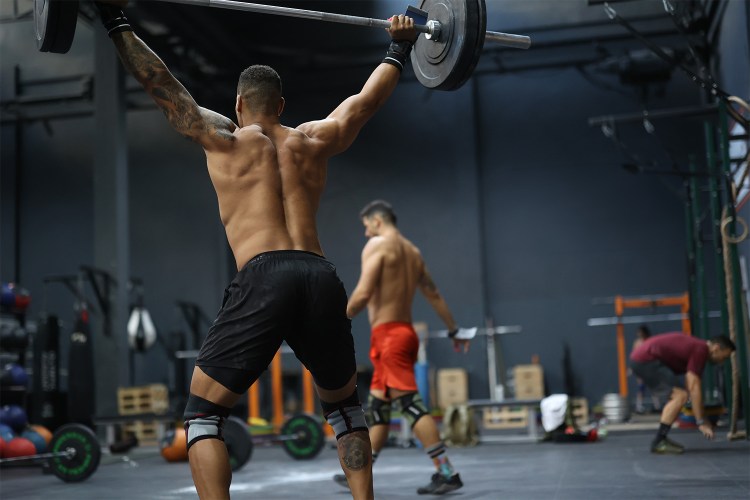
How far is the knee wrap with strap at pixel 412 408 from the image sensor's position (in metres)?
4.23

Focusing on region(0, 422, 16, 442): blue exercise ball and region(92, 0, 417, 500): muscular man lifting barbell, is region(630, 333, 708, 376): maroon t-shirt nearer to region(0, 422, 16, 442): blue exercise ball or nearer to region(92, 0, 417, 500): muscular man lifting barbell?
region(92, 0, 417, 500): muscular man lifting barbell

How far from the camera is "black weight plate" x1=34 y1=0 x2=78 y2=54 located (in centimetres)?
244

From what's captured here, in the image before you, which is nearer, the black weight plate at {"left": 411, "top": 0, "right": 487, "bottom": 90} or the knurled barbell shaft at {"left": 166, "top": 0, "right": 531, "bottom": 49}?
the knurled barbell shaft at {"left": 166, "top": 0, "right": 531, "bottom": 49}

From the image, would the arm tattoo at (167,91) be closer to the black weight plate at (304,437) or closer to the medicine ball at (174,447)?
the black weight plate at (304,437)

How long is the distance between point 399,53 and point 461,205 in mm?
8908

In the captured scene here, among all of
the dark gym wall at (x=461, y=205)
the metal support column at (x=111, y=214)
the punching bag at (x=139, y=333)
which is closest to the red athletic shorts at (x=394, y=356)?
the metal support column at (x=111, y=214)

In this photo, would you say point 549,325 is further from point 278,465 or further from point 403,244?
point 403,244

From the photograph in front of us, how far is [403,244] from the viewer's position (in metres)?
4.51

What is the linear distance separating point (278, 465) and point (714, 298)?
6.50 meters

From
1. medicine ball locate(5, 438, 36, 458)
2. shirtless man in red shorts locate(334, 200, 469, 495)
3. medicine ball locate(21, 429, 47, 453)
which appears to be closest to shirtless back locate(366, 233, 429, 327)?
shirtless man in red shorts locate(334, 200, 469, 495)

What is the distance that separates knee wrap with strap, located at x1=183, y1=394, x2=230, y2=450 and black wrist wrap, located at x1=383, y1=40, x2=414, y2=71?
1.16m

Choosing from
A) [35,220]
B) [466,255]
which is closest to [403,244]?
[466,255]

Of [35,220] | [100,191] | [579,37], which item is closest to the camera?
[100,191]

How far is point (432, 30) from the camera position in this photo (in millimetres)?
2809
